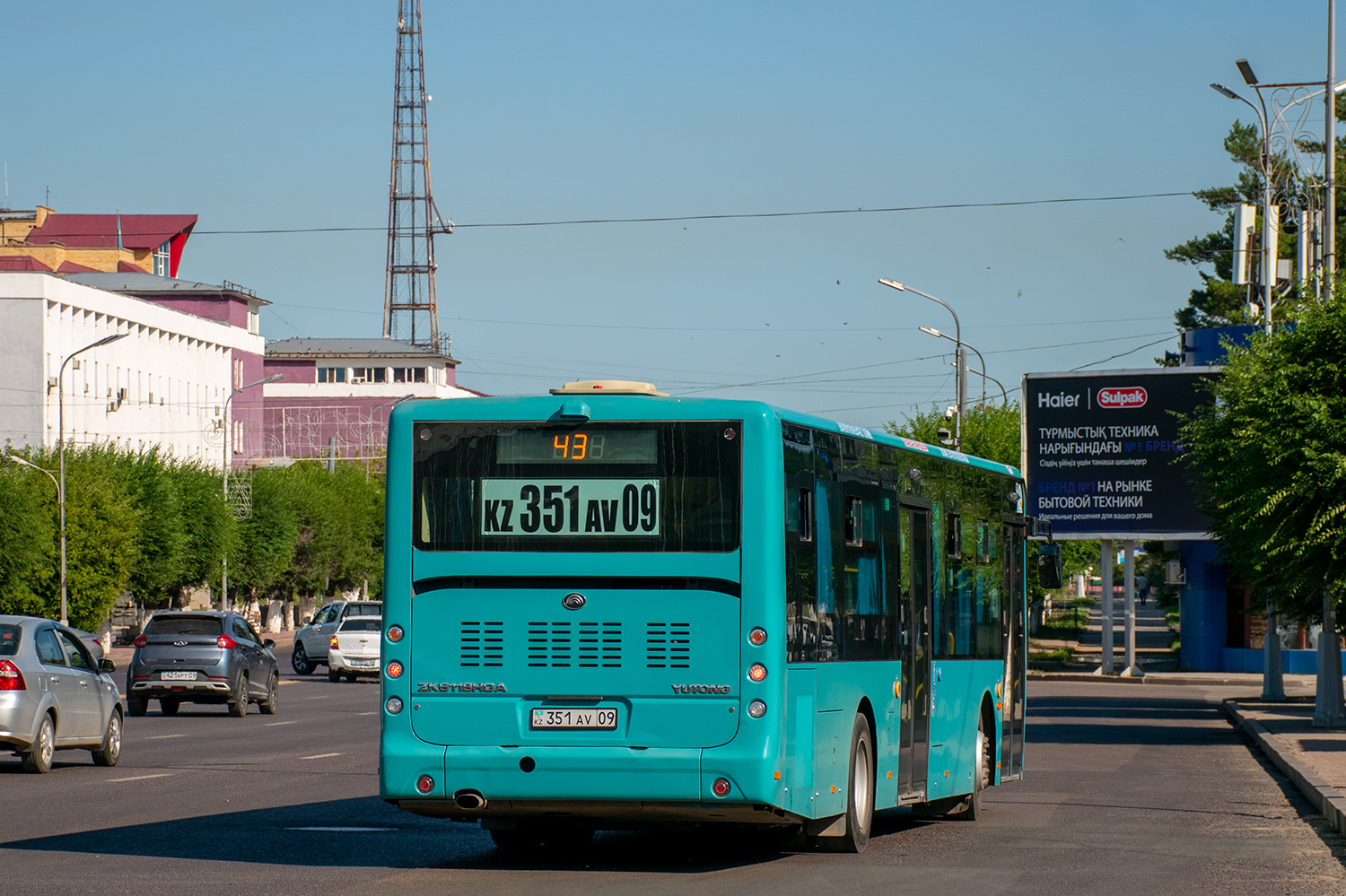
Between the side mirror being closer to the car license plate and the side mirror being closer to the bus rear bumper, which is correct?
the bus rear bumper

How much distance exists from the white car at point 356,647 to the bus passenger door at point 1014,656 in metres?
27.6

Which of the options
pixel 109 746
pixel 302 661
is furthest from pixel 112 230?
pixel 109 746

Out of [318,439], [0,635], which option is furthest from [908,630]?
[318,439]

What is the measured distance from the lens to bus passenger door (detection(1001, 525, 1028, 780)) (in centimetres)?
1753

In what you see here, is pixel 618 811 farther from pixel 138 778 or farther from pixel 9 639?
pixel 9 639

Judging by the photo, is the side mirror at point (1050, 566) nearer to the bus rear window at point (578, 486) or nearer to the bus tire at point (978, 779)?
the bus tire at point (978, 779)

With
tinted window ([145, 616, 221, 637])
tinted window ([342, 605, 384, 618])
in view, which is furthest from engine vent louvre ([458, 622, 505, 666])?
tinted window ([342, 605, 384, 618])

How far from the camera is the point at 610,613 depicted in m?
11.6

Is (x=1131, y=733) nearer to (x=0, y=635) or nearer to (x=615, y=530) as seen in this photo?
(x=0, y=635)

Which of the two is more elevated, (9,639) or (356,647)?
(9,639)

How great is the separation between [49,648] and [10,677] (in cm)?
108

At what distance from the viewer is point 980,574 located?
1653 centimetres


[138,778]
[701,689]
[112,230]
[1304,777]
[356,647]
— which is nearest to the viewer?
[701,689]

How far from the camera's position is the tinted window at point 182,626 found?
102 ft
